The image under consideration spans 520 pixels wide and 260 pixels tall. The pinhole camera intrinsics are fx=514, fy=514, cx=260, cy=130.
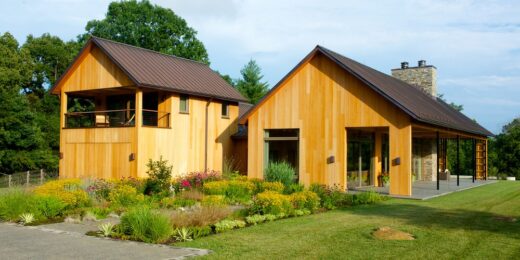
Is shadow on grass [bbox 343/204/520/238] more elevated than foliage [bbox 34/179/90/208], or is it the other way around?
foliage [bbox 34/179/90/208]

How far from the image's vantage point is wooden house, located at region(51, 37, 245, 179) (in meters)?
21.1

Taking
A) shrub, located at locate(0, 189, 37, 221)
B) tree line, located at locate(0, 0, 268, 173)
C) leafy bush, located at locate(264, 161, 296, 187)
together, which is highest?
tree line, located at locate(0, 0, 268, 173)

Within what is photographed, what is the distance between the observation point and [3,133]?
104 ft

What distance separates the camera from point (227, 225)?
1077cm

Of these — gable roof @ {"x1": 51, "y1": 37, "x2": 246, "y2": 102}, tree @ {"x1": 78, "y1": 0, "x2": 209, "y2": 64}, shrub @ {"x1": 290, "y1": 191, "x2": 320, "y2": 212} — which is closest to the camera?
shrub @ {"x1": 290, "y1": 191, "x2": 320, "y2": 212}

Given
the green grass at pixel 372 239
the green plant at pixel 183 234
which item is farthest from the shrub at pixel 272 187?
the green plant at pixel 183 234

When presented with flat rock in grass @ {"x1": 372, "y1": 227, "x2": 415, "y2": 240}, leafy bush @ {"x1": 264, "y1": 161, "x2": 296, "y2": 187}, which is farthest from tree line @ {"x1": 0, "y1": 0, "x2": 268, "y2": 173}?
flat rock in grass @ {"x1": 372, "y1": 227, "x2": 415, "y2": 240}

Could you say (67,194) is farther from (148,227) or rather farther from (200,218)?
(148,227)

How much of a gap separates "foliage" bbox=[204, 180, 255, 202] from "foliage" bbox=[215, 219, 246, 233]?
188 inches

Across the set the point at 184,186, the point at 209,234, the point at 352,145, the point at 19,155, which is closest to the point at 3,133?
the point at 19,155

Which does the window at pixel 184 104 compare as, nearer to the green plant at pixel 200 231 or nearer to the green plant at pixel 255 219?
the green plant at pixel 255 219

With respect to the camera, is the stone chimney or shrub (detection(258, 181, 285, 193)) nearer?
shrub (detection(258, 181, 285, 193))

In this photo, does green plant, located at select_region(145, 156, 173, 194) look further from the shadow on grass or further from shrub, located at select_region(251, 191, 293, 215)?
the shadow on grass

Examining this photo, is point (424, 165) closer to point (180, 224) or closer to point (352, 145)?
point (352, 145)
